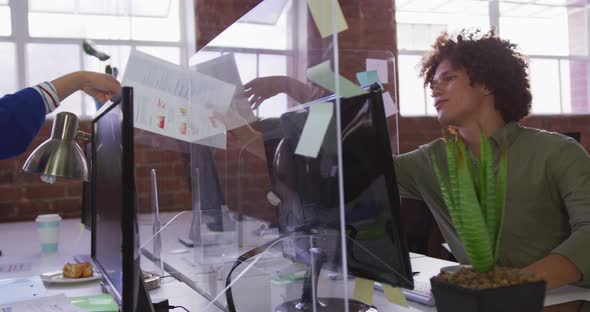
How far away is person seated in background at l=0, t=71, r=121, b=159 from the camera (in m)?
Answer: 1.43

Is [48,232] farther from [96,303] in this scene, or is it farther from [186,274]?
[96,303]

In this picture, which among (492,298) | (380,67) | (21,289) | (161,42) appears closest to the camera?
(492,298)

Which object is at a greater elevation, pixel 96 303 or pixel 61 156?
pixel 61 156

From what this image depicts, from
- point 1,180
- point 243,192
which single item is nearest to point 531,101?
point 243,192

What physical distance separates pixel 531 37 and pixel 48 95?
3975 mm

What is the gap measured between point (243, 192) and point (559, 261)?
0.65 metres

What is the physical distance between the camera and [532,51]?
4449 millimetres

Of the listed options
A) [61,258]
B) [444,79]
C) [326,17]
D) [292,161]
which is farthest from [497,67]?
[61,258]

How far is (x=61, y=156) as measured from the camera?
4.37 feet

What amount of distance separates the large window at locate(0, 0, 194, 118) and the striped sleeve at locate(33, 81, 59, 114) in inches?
61.7

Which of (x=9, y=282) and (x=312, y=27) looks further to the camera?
(x=9, y=282)

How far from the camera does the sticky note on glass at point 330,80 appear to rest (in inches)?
27.1

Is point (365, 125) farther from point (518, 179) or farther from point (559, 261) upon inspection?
point (518, 179)

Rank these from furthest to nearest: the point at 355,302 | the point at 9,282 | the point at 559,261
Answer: the point at 9,282 < the point at 559,261 < the point at 355,302
